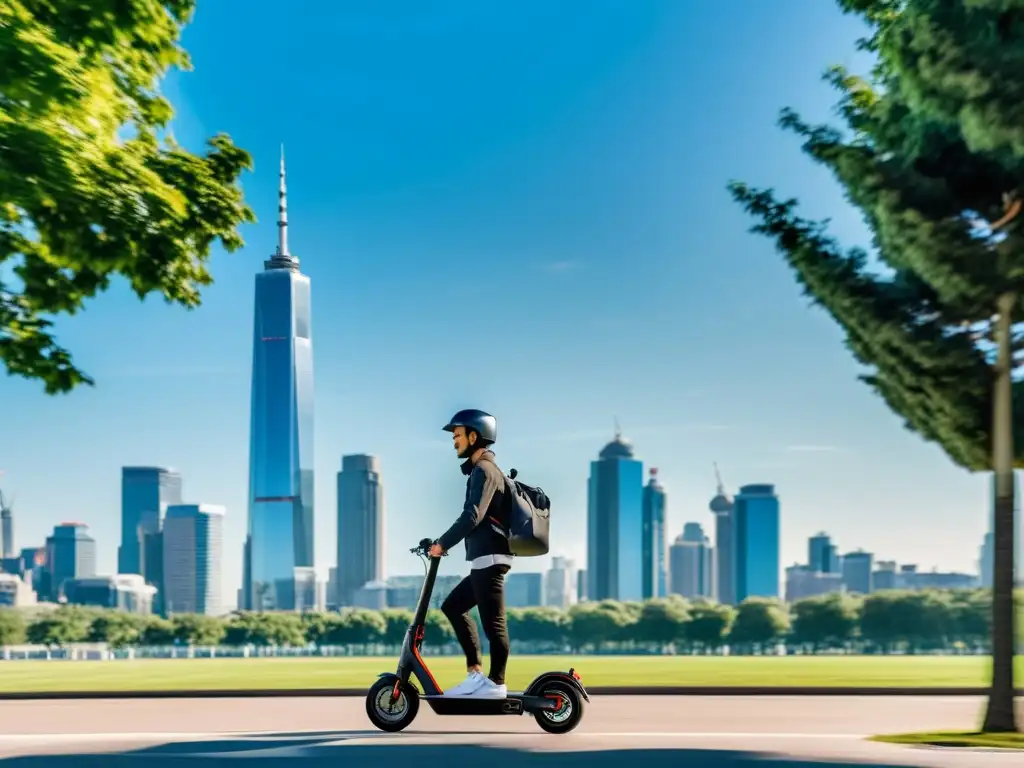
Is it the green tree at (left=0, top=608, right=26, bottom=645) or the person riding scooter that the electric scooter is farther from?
the green tree at (left=0, top=608, right=26, bottom=645)

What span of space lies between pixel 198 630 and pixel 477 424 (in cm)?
13961

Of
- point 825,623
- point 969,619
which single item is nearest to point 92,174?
point 825,623

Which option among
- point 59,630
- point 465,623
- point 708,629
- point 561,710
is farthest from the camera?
point 59,630

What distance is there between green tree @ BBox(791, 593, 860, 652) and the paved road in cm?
12250

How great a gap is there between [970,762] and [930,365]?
4273mm

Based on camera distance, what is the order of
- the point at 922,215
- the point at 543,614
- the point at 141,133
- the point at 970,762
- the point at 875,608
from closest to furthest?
the point at 970,762
the point at 922,215
the point at 141,133
the point at 875,608
the point at 543,614

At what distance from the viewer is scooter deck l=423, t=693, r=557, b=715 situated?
863 cm

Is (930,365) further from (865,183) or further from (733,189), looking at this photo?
(733,189)

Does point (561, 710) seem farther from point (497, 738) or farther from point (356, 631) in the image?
point (356, 631)

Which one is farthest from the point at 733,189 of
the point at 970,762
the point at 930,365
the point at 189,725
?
the point at 189,725

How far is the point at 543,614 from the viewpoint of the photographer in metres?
140

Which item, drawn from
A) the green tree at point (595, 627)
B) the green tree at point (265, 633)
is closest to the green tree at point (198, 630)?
the green tree at point (265, 633)

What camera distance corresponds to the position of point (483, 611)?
28.2 ft

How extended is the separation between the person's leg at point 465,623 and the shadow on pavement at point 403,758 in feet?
1.62
